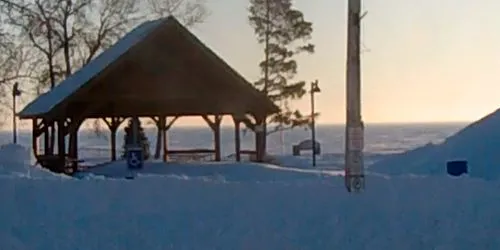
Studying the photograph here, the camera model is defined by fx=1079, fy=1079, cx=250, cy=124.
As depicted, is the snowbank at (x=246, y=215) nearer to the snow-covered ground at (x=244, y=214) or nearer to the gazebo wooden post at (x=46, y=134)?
the snow-covered ground at (x=244, y=214)

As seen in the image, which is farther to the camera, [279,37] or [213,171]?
[279,37]

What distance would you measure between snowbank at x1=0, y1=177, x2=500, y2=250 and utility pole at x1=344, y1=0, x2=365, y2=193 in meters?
0.37

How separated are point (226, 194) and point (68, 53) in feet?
115

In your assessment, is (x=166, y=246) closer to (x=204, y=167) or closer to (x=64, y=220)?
(x=64, y=220)

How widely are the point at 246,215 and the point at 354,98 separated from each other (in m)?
1.97

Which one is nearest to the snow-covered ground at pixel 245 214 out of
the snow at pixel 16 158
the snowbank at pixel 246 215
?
the snowbank at pixel 246 215

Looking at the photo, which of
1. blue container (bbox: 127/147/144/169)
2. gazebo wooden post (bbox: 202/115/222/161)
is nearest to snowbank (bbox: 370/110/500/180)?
gazebo wooden post (bbox: 202/115/222/161)

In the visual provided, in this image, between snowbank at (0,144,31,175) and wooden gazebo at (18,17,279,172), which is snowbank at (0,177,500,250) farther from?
wooden gazebo at (18,17,279,172)

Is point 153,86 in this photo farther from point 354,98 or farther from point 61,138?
point 354,98

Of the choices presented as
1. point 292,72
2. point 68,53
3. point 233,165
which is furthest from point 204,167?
point 292,72

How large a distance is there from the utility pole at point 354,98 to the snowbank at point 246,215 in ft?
Result: 1.21

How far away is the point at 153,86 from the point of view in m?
29.4

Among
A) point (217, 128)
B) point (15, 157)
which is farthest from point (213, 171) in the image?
point (217, 128)

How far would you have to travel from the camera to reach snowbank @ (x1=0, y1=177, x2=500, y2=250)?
478 inches
